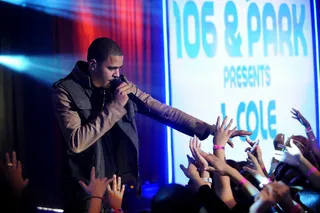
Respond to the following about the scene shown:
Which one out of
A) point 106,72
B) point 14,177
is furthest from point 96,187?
point 106,72

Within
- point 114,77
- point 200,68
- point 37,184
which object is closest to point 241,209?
point 114,77

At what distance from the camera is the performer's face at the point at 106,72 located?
93.0 inches

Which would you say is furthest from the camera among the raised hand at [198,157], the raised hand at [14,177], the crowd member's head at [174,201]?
the raised hand at [198,157]

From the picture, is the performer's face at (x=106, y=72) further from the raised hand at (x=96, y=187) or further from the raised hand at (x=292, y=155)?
the raised hand at (x=292, y=155)

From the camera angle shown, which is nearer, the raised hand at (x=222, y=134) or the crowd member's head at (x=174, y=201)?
the crowd member's head at (x=174, y=201)

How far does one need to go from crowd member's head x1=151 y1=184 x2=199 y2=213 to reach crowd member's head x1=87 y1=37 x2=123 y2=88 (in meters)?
0.86

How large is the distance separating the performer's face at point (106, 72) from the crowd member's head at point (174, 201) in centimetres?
86

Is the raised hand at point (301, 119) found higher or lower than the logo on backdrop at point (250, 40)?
lower

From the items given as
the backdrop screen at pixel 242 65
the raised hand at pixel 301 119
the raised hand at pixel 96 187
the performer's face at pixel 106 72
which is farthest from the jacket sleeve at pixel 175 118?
the backdrop screen at pixel 242 65

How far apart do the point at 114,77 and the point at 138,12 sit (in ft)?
5.46

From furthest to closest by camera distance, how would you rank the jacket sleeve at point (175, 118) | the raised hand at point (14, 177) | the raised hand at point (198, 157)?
the jacket sleeve at point (175, 118) < the raised hand at point (198, 157) < the raised hand at point (14, 177)

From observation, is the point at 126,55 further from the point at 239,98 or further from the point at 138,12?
the point at 239,98

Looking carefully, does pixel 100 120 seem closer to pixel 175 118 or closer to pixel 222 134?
pixel 175 118

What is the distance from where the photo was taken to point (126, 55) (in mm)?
3900
